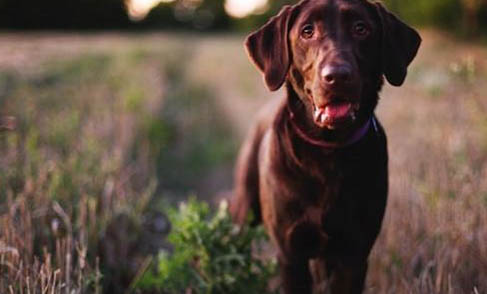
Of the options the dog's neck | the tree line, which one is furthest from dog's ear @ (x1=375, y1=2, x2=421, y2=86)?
the tree line

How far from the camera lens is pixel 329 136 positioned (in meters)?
2.73

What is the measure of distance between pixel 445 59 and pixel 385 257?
820cm

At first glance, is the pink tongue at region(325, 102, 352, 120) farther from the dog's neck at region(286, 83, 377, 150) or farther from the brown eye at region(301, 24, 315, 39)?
the brown eye at region(301, 24, 315, 39)

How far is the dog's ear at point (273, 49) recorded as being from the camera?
2.80 m

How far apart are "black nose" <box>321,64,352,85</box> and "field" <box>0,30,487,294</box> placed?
1.12 meters

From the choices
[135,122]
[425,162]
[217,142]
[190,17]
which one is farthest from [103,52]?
[190,17]

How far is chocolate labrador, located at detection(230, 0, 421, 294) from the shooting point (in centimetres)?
259

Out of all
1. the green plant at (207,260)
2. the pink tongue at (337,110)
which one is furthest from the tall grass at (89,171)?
the pink tongue at (337,110)

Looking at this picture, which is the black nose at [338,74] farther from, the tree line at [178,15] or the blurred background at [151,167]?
the tree line at [178,15]

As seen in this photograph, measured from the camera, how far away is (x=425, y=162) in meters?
4.95

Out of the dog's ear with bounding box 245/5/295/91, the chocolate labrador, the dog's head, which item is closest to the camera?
the dog's head

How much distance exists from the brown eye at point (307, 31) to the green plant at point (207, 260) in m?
1.09

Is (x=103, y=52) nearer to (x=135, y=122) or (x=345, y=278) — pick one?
(x=135, y=122)

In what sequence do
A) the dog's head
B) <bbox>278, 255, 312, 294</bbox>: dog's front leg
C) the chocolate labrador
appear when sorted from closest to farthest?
the dog's head < the chocolate labrador < <bbox>278, 255, 312, 294</bbox>: dog's front leg
